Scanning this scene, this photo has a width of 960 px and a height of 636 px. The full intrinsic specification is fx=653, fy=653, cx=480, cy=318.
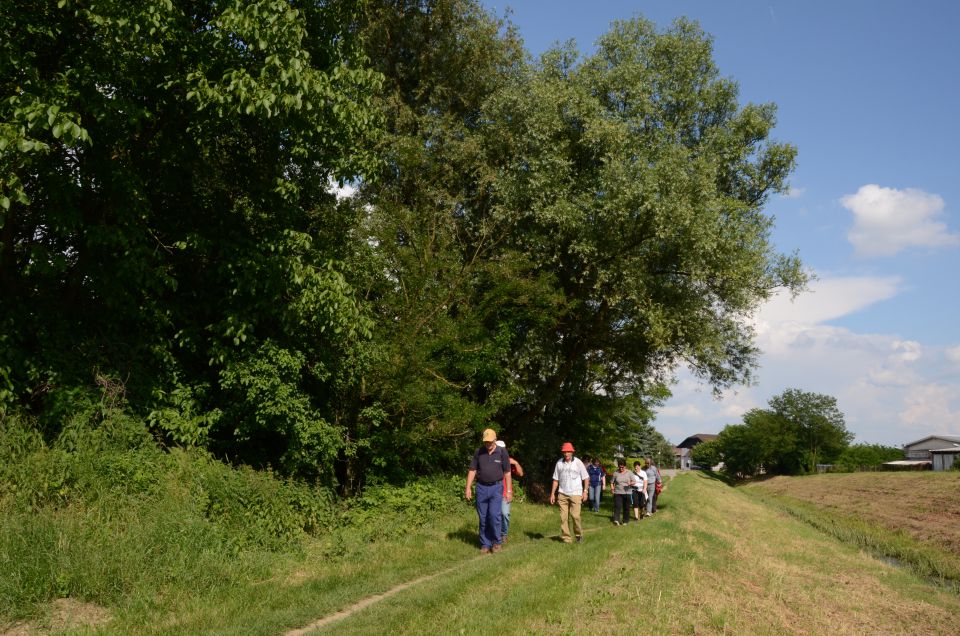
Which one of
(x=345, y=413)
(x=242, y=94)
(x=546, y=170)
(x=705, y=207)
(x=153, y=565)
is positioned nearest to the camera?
(x=153, y=565)

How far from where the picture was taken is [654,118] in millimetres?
21359

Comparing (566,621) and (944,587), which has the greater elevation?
(566,621)

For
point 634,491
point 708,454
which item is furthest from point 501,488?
point 708,454

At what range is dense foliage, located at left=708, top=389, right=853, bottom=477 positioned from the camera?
294 ft

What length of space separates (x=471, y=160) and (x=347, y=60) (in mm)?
9333

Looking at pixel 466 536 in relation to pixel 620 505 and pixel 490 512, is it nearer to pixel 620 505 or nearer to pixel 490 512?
pixel 490 512

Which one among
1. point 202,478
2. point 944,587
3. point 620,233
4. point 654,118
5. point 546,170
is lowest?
point 944,587

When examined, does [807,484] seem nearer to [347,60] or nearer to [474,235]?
[474,235]

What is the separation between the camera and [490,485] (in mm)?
11805

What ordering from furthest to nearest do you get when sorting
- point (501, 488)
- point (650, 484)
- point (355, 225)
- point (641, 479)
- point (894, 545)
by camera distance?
point (894, 545) → point (650, 484) → point (641, 479) → point (355, 225) → point (501, 488)

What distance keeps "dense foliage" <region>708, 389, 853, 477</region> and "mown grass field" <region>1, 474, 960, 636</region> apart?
82404 millimetres

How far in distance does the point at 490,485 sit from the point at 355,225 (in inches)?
260

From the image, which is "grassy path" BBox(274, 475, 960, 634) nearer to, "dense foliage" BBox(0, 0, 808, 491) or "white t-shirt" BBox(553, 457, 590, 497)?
"white t-shirt" BBox(553, 457, 590, 497)

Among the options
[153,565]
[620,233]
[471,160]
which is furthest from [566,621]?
[471,160]
